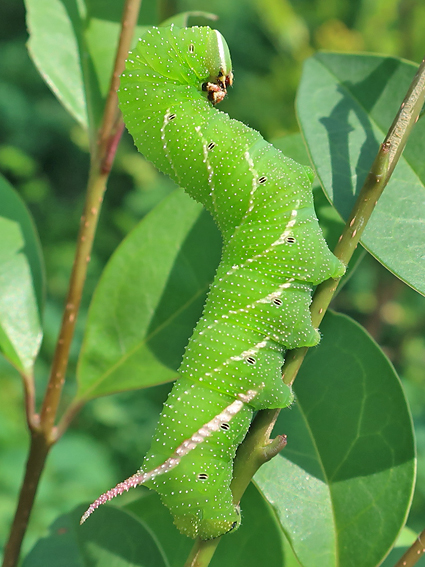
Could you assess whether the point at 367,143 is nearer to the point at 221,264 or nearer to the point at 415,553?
the point at 221,264

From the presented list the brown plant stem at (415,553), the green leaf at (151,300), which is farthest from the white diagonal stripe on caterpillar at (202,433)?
the brown plant stem at (415,553)

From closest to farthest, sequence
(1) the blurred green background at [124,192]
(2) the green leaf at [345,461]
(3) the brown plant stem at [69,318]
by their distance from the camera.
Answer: (2) the green leaf at [345,461] < (3) the brown plant stem at [69,318] < (1) the blurred green background at [124,192]

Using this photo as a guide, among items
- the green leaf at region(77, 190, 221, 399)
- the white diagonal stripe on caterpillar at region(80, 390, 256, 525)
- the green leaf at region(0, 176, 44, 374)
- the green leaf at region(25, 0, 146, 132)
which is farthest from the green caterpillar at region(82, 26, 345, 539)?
the green leaf at region(0, 176, 44, 374)

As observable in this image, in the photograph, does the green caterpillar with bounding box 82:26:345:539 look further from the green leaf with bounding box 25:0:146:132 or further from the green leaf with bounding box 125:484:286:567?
the green leaf with bounding box 25:0:146:132

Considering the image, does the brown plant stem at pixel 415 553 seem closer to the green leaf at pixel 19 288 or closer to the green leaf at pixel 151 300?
the green leaf at pixel 151 300

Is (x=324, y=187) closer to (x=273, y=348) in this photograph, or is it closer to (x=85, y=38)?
(x=273, y=348)
